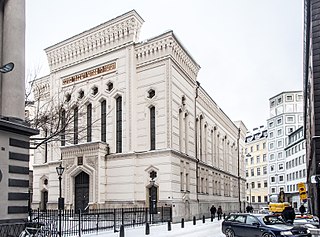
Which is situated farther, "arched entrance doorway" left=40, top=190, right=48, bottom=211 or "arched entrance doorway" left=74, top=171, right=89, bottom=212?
"arched entrance doorway" left=40, top=190, right=48, bottom=211

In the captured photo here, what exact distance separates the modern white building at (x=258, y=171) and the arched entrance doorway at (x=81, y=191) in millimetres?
75574

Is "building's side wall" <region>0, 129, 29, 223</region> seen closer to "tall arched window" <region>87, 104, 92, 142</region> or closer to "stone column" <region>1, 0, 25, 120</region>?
"stone column" <region>1, 0, 25, 120</region>

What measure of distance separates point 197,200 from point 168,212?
8.58 meters

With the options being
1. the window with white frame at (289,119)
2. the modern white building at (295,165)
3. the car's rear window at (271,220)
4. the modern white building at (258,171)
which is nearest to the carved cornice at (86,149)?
the car's rear window at (271,220)

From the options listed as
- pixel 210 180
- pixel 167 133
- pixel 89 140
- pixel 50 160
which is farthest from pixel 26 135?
pixel 210 180

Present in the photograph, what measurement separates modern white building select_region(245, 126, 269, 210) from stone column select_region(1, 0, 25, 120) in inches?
3753

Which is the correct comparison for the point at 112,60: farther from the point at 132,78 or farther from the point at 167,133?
the point at 167,133

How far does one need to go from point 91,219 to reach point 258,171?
301ft

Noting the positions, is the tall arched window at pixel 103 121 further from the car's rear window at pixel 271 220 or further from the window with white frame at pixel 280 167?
A: the window with white frame at pixel 280 167

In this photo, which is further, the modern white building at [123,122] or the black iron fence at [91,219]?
the modern white building at [123,122]

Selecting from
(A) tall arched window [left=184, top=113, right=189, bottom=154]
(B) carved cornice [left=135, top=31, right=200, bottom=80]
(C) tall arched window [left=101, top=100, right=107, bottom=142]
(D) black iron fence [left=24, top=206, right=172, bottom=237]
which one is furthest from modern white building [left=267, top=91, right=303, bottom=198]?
(D) black iron fence [left=24, top=206, right=172, bottom=237]

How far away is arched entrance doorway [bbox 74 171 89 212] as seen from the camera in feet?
127

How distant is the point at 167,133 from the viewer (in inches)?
1427

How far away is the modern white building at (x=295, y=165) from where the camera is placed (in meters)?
87.1
